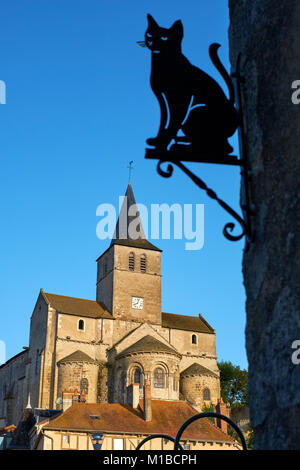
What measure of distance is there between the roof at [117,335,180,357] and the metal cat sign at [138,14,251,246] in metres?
43.6

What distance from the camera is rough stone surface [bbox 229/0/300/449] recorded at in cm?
235

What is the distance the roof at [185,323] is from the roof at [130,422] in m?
17.2

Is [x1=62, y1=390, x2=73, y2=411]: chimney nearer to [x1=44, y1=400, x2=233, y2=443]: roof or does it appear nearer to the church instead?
[x1=44, y1=400, x2=233, y2=443]: roof

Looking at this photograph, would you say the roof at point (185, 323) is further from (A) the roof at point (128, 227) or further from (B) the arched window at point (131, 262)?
(A) the roof at point (128, 227)

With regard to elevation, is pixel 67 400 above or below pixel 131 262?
below

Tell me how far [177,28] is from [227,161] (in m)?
0.82

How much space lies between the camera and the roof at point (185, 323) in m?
54.2

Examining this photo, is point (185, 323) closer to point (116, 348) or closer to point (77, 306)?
point (116, 348)

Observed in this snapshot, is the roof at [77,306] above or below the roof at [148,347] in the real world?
above

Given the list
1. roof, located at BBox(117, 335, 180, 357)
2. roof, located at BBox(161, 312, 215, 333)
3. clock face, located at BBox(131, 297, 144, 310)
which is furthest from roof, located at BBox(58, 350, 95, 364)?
roof, located at BBox(161, 312, 215, 333)

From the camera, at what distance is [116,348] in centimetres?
4819

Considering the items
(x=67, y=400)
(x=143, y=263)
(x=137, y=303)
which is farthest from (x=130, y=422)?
(x=143, y=263)

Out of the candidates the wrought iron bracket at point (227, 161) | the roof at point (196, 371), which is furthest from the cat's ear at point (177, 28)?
the roof at point (196, 371)
